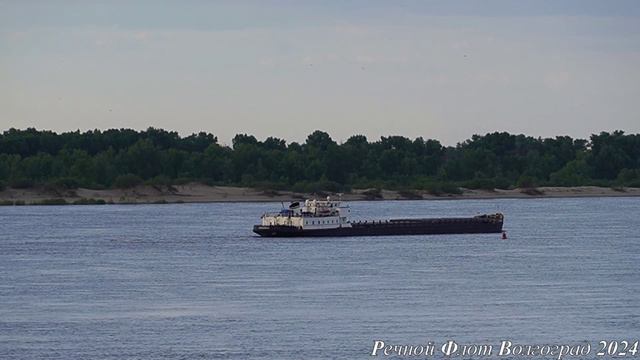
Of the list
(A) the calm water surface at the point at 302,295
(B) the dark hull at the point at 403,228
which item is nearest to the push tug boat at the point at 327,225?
(B) the dark hull at the point at 403,228

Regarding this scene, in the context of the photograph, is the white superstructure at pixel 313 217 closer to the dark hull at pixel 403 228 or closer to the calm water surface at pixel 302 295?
the dark hull at pixel 403 228

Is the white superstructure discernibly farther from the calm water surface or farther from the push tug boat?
the calm water surface

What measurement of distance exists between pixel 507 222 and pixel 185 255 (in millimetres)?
70950

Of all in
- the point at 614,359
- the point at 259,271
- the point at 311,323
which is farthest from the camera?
the point at 259,271

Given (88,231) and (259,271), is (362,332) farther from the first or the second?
(88,231)

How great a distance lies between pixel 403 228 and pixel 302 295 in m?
65.3

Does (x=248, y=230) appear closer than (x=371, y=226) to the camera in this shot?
No

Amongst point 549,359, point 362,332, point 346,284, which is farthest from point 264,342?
point 346,284

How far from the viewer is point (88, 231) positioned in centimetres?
16625

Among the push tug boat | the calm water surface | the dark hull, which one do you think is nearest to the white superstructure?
the push tug boat

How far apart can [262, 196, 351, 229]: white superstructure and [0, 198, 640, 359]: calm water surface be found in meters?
3.13

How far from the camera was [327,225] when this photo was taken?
148 meters

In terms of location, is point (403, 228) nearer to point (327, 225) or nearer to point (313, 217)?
point (327, 225)

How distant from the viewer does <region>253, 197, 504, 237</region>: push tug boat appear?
14600cm
